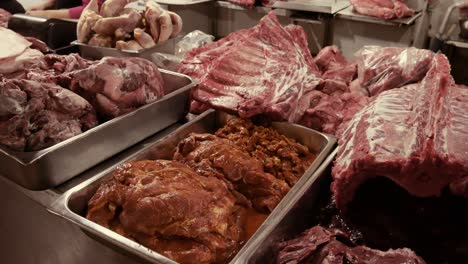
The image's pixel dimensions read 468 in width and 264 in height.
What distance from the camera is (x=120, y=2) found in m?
2.60

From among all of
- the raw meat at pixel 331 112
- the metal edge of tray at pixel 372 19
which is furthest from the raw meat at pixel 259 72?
the metal edge of tray at pixel 372 19

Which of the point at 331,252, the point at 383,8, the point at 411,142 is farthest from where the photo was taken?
the point at 383,8

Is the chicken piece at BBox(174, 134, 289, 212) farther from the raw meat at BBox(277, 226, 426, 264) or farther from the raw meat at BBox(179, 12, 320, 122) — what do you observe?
the raw meat at BBox(179, 12, 320, 122)

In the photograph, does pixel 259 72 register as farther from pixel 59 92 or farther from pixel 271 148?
pixel 59 92

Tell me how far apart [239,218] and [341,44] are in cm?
374

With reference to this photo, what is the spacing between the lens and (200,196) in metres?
1.37

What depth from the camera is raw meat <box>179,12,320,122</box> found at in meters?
2.03

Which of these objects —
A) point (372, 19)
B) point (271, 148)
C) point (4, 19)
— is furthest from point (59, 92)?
point (372, 19)

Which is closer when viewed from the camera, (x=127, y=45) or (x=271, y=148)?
(x=271, y=148)

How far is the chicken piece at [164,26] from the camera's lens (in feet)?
8.51

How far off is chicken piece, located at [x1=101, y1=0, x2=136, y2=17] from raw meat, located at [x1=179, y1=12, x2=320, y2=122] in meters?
0.53

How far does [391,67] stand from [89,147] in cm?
159

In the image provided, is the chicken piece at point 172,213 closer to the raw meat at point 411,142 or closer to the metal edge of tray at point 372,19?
the raw meat at point 411,142

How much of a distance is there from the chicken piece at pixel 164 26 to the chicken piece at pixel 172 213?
138 cm
